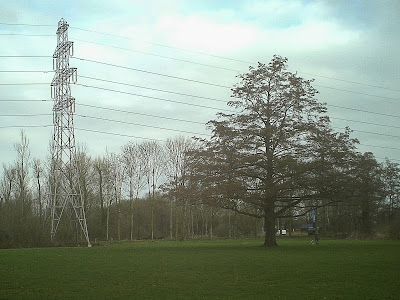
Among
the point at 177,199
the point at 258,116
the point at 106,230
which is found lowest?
the point at 106,230

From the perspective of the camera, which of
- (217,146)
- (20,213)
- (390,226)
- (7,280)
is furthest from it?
(390,226)

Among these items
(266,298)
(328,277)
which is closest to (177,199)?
(328,277)

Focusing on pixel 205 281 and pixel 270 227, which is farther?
pixel 270 227

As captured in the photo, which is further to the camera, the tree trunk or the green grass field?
the tree trunk

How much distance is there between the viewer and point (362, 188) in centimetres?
3753

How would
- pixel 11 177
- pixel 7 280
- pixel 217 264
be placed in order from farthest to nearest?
pixel 11 177, pixel 217 264, pixel 7 280

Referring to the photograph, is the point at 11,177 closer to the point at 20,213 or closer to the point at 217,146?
the point at 20,213

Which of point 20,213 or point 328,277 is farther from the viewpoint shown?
point 20,213

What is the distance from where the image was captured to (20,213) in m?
47.9

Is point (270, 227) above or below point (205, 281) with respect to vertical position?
above

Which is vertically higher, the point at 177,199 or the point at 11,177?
the point at 11,177

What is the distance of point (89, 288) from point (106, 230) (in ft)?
189

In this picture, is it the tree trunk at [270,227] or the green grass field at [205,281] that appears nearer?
the green grass field at [205,281]

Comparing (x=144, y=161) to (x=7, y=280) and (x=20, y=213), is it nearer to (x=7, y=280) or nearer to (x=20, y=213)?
(x=20, y=213)
